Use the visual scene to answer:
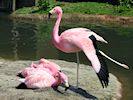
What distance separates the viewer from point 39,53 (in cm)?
2044

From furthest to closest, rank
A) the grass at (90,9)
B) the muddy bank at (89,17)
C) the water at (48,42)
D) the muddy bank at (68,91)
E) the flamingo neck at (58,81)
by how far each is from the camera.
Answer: the grass at (90,9) → the muddy bank at (89,17) → the water at (48,42) → the flamingo neck at (58,81) → the muddy bank at (68,91)

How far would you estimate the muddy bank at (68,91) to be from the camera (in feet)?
34.6

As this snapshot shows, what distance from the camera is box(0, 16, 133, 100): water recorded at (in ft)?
56.7

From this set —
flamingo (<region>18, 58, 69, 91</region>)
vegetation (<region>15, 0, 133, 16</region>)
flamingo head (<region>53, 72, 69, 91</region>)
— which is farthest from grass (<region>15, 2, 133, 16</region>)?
flamingo head (<region>53, 72, 69, 91</region>)

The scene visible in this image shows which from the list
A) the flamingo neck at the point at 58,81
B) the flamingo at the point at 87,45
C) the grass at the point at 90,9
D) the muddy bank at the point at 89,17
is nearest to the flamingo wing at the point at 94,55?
the flamingo at the point at 87,45

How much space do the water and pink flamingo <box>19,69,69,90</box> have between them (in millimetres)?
2381

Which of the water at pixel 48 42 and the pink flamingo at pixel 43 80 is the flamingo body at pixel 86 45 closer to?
the pink flamingo at pixel 43 80

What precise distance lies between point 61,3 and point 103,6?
13.6ft

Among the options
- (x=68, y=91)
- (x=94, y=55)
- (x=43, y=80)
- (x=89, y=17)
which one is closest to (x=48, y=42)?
(x=89, y=17)

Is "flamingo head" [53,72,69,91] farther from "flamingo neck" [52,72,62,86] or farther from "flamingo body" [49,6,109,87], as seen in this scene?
"flamingo body" [49,6,109,87]

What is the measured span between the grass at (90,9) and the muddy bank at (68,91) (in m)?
21.4

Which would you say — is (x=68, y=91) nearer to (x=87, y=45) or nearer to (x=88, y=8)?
(x=87, y=45)

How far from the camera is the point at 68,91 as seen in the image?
→ 1108cm

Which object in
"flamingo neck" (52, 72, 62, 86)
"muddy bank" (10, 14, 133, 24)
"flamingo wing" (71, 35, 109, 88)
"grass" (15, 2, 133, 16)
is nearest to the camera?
"flamingo wing" (71, 35, 109, 88)
